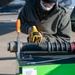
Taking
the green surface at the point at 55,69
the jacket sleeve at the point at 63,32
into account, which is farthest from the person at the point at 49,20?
the green surface at the point at 55,69

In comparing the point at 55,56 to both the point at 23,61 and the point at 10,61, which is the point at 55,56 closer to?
the point at 23,61

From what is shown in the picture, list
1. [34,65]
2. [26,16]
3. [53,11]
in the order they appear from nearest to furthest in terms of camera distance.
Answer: [34,65] < [53,11] < [26,16]

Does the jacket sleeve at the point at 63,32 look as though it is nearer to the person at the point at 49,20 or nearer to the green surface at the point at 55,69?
the person at the point at 49,20

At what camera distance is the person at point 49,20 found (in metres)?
3.67

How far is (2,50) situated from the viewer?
1088 centimetres

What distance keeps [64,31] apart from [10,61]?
530 cm

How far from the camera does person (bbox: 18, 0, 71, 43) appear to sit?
Answer: 3668mm

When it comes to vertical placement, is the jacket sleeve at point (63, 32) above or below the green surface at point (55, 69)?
above

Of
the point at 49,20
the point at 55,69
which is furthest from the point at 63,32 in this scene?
the point at 55,69

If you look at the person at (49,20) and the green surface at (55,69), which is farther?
the person at (49,20)

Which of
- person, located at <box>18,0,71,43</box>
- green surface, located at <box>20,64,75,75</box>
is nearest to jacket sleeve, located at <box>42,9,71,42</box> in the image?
person, located at <box>18,0,71,43</box>

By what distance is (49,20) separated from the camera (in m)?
3.85

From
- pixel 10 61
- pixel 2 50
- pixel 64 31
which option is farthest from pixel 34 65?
pixel 2 50

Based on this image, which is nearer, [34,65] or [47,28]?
[34,65]
